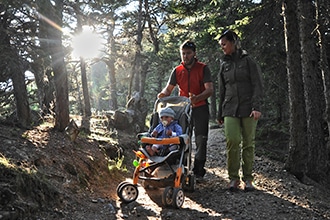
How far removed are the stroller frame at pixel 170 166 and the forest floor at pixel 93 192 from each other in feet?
0.65

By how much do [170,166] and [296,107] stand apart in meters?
3.59

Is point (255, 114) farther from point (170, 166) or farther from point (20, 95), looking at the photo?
point (20, 95)

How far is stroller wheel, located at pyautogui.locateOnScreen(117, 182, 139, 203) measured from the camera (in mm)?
4801

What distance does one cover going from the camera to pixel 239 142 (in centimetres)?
555

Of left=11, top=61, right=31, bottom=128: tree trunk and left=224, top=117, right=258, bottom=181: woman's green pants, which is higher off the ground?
left=11, top=61, right=31, bottom=128: tree trunk

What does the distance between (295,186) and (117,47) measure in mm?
20389

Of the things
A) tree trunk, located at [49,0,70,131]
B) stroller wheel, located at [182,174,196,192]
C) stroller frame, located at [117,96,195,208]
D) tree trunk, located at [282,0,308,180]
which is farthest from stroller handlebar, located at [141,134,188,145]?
tree trunk, located at [282,0,308,180]

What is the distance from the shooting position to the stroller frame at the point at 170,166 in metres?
4.73

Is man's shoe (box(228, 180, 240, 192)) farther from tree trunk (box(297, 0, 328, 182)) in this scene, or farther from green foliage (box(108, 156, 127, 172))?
green foliage (box(108, 156, 127, 172))

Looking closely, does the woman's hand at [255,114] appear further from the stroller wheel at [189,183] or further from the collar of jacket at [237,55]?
the stroller wheel at [189,183]

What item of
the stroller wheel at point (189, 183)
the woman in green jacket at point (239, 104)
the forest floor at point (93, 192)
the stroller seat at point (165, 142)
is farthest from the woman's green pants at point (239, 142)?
the stroller seat at point (165, 142)

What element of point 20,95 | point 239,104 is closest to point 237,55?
point 239,104

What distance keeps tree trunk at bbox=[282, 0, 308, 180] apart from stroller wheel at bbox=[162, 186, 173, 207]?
141 inches

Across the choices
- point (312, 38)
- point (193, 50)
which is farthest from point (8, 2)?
point (312, 38)
